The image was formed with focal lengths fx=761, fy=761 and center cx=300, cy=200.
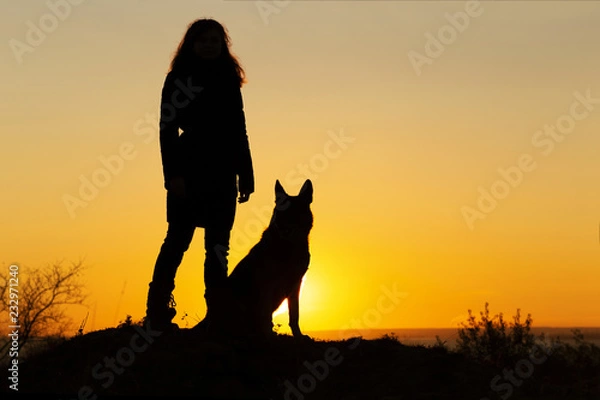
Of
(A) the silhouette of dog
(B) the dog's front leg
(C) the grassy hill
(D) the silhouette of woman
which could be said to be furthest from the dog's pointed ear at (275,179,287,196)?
(C) the grassy hill

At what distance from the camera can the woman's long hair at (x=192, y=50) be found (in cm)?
867

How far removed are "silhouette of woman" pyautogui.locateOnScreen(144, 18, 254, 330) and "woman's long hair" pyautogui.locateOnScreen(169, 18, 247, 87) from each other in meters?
0.01

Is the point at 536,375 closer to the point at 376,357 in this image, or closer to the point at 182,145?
the point at 376,357

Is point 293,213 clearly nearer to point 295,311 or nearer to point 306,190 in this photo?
point 306,190

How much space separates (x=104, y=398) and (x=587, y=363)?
583 centimetres

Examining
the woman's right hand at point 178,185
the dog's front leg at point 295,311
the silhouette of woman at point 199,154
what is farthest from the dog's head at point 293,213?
the woman's right hand at point 178,185

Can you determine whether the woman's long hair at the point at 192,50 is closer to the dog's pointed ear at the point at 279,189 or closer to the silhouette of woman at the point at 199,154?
the silhouette of woman at the point at 199,154

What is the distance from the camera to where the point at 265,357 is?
8.40 meters

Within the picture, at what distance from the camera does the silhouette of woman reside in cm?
865

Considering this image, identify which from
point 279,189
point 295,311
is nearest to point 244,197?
point 279,189

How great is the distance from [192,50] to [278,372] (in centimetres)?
378

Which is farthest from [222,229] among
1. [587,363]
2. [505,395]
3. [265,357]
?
[587,363]

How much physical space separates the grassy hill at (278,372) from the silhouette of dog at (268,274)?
11.9 inches

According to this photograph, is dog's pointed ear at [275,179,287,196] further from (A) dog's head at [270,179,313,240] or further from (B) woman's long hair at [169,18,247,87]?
(B) woman's long hair at [169,18,247,87]
